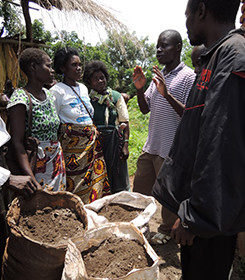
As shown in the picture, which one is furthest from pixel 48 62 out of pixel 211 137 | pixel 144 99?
pixel 211 137

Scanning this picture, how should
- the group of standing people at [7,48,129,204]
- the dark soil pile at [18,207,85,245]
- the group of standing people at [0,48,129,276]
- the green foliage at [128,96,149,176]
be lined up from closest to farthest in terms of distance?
the dark soil pile at [18,207,85,245]
the group of standing people at [0,48,129,276]
the group of standing people at [7,48,129,204]
the green foliage at [128,96,149,176]

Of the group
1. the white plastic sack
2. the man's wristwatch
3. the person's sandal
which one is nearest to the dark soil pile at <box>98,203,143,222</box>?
the white plastic sack

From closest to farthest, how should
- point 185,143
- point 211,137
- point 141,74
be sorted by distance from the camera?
point 211,137, point 185,143, point 141,74

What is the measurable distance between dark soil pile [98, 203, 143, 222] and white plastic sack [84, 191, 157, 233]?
0.11ft

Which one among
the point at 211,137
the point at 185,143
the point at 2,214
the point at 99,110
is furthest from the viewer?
the point at 99,110

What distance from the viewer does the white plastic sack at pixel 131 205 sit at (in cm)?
220

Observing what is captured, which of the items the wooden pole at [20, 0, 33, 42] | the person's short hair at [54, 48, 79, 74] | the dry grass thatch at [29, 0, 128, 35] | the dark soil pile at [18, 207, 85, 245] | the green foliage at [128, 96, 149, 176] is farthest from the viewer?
the green foliage at [128, 96, 149, 176]

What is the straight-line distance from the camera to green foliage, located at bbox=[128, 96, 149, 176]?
6.18m

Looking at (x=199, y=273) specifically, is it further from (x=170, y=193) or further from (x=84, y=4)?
(x=84, y=4)

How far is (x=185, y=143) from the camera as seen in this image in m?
1.35

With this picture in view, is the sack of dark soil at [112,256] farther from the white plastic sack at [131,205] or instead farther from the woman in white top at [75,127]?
the woman in white top at [75,127]

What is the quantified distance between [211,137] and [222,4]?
2.16ft

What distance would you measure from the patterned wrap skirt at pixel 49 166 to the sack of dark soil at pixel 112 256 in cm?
74

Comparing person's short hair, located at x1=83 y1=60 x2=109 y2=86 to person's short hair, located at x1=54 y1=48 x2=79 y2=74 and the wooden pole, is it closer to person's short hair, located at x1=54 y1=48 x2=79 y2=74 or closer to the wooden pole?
person's short hair, located at x1=54 y1=48 x2=79 y2=74
